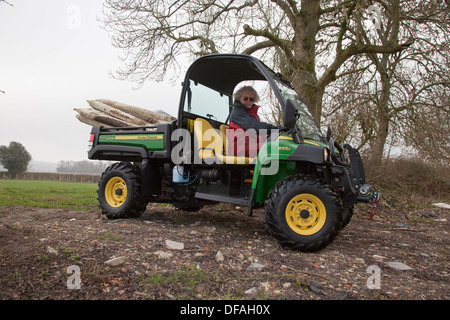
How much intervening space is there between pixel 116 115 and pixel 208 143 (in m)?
4.39

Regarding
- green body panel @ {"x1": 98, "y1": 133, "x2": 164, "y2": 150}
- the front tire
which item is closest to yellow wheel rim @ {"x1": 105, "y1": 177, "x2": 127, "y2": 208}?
green body panel @ {"x1": 98, "y1": 133, "x2": 164, "y2": 150}

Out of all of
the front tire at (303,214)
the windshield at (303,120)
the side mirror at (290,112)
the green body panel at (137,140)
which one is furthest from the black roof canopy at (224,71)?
the front tire at (303,214)

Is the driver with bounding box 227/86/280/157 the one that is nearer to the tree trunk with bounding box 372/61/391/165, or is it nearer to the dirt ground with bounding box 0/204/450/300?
the dirt ground with bounding box 0/204/450/300

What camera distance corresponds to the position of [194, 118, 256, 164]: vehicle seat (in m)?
4.86

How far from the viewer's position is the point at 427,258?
4281mm

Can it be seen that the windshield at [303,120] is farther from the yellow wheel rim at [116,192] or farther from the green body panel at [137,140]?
the yellow wheel rim at [116,192]

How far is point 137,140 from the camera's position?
561 cm

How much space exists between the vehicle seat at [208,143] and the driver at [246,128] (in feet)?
0.61

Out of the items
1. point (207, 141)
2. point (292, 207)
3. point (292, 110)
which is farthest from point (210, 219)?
point (292, 110)

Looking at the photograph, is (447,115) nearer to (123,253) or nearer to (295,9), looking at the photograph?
(295,9)

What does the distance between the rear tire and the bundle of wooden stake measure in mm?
2513

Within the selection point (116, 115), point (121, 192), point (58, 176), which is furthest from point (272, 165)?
point (58, 176)
